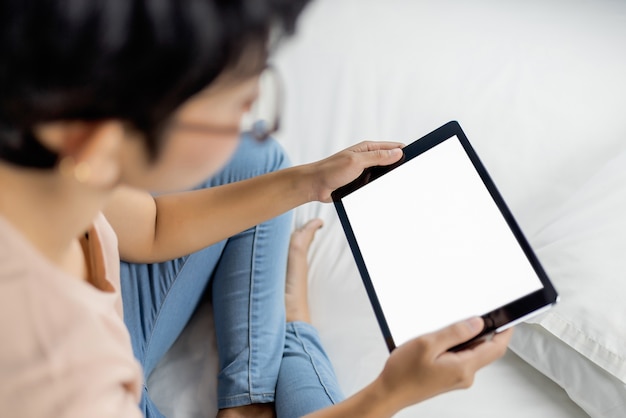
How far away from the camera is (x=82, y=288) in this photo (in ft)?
1.82

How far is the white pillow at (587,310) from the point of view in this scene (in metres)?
0.83

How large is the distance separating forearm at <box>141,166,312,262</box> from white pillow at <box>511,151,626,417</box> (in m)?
0.38

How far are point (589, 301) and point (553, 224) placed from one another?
0.15 m

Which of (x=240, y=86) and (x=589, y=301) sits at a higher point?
(x=240, y=86)

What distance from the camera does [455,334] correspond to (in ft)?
1.96

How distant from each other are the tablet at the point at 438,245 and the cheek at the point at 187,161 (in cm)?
29

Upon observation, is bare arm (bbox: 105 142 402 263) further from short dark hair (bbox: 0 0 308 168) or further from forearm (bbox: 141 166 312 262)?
short dark hair (bbox: 0 0 308 168)

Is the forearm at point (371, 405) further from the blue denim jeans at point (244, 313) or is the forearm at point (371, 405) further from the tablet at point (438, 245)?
the blue denim jeans at point (244, 313)

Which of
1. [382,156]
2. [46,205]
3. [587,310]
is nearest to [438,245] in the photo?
[382,156]

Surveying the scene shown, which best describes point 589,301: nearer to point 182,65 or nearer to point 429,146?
point 429,146

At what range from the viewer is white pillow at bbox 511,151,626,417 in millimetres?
828

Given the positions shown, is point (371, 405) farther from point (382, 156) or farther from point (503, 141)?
point (503, 141)

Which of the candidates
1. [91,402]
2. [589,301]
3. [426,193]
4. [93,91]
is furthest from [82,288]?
[589,301]

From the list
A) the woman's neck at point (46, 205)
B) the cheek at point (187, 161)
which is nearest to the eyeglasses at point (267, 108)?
the cheek at point (187, 161)
